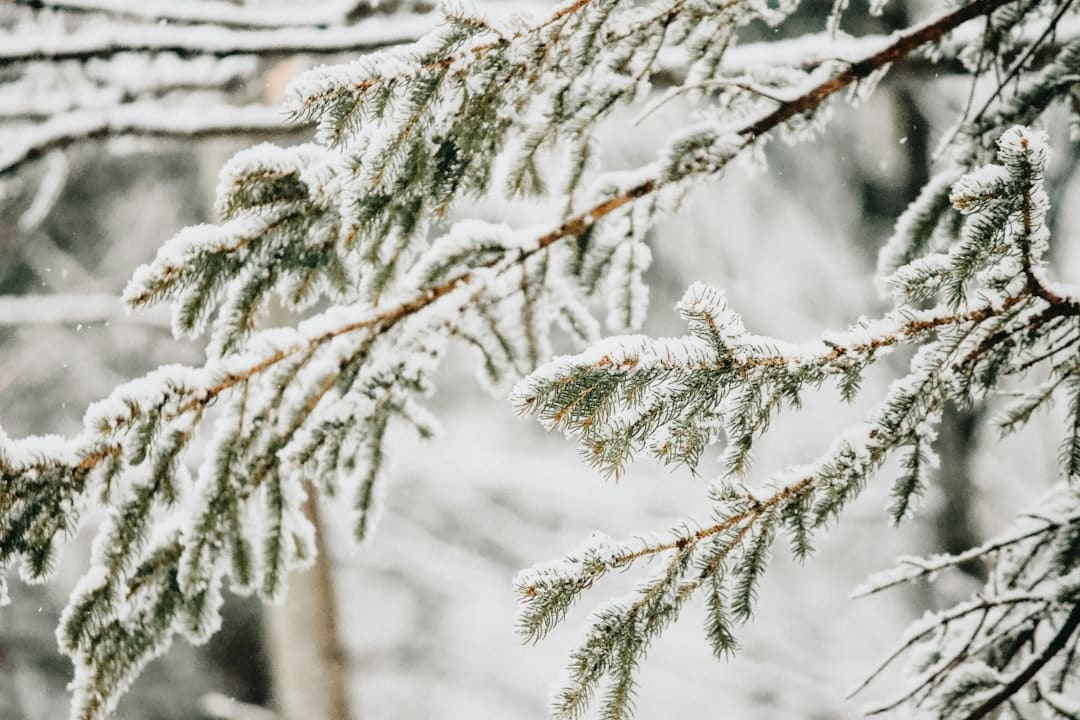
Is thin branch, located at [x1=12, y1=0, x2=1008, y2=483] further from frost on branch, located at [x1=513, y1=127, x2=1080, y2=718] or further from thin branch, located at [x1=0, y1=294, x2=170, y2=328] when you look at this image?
thin branch, located at [x1=0, y1=294, x2=170, y2=328]

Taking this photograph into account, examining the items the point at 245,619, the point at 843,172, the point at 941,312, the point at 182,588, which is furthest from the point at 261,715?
the point at 843,172

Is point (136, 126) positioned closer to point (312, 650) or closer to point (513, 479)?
point (312, 650)

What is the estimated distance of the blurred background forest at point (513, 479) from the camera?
5.62m

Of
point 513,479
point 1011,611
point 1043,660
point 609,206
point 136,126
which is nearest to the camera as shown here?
point 1043,660

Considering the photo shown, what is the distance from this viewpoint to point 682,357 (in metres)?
1.12

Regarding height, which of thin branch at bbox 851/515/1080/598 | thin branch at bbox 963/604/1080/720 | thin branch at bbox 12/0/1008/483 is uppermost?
thin branch at bbox 12/0/1008/483

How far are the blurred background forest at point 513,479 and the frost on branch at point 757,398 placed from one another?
351 centimetres

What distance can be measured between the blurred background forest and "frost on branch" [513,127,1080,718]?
11.5 feet

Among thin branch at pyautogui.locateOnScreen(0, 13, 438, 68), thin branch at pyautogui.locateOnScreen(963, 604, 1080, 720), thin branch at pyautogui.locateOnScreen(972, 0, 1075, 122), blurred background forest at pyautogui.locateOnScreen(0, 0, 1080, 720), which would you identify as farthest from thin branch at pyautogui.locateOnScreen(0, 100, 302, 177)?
thin branch at pyautogui.locateOnScreen(963, 604, 1080, 720)

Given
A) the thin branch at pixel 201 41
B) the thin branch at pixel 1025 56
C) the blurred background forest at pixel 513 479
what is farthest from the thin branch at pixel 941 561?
the blurred background forest at pixel 513 479

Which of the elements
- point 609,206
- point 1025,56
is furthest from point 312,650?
point 1025,56

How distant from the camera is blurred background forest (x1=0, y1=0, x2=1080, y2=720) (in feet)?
18.4

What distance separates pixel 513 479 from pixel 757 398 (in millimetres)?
5629

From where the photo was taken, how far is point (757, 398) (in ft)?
3.89
